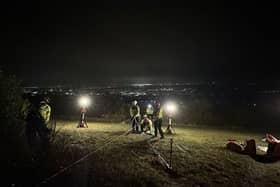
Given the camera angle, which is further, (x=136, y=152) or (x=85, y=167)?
(x=136, y=152)

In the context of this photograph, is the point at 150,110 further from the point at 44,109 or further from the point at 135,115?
the point at 44,109

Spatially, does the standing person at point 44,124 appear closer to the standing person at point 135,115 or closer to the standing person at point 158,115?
the standing person at point 158,115

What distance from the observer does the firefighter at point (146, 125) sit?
15.5 metres

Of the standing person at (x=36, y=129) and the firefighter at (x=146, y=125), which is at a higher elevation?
the standing person at (x=36, y=129)

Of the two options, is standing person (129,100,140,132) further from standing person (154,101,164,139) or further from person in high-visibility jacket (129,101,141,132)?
standing person (154,101,164,139)

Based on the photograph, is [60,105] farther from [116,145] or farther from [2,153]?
[2,153]

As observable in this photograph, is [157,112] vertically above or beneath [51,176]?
above

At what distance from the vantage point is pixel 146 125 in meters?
15.9

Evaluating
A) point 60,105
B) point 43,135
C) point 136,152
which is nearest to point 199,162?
point 136,152

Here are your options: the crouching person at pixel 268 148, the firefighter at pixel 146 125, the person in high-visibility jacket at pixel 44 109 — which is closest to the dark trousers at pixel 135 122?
the firefighter at pixel 146 125

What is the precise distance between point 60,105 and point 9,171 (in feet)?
77.2

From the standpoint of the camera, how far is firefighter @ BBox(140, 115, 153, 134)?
15510 millimetres

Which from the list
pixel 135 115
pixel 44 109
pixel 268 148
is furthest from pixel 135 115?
pixel 268 148

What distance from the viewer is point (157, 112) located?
13578mm
